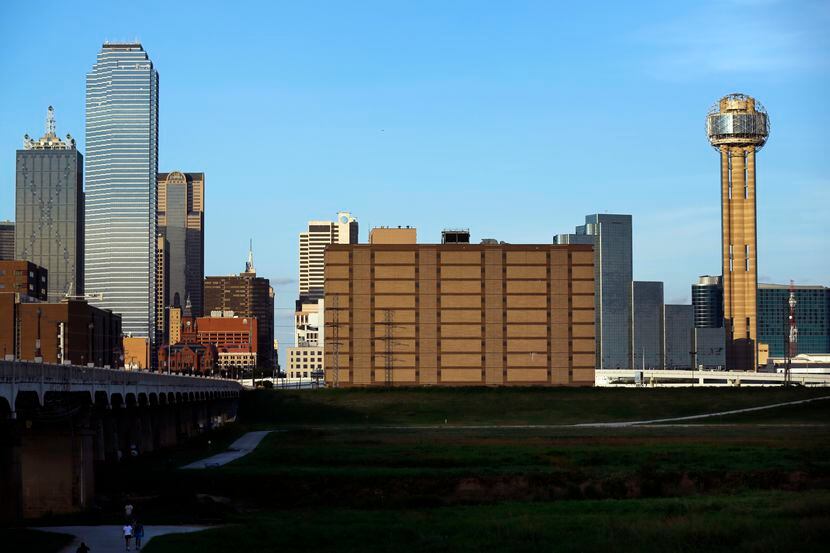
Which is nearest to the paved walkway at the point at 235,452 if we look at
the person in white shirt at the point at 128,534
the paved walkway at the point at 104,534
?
the paved walkway at the point at 104,534

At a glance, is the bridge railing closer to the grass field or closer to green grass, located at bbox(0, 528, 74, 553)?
the grass field

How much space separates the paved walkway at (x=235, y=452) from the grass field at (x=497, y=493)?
1639 mm

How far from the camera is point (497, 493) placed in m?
94.9

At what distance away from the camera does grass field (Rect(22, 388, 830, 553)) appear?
2830 inches

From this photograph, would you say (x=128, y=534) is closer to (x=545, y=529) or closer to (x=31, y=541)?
(x=31, y=541)

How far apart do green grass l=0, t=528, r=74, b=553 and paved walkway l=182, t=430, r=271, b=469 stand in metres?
34.9

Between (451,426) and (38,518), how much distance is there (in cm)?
10013

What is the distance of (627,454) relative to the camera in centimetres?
11625

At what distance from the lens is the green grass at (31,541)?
65812mm

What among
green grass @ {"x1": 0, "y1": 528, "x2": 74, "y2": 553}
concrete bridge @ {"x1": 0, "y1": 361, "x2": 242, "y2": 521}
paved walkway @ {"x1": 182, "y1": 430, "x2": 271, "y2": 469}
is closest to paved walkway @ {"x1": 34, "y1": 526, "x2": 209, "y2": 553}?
green grass @ {"x1": 0, "y1": 528, "x2": 74, "y2": 553}

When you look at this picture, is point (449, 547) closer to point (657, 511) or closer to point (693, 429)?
point (657, 511)

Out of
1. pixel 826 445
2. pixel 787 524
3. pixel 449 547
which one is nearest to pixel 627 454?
pixel 826 445

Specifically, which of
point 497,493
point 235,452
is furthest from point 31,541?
point 235,452

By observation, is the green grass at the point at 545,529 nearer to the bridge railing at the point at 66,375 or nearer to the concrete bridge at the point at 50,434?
the concrete bridge at the point at 50,434
